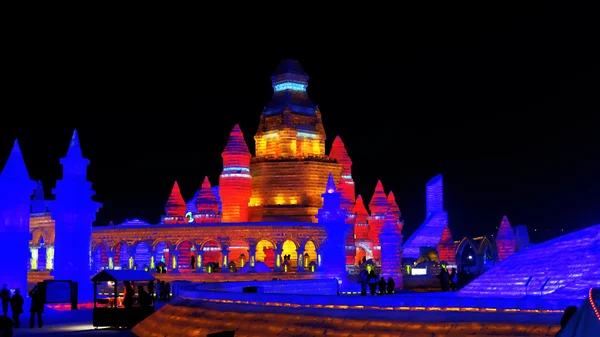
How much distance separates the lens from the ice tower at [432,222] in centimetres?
8144

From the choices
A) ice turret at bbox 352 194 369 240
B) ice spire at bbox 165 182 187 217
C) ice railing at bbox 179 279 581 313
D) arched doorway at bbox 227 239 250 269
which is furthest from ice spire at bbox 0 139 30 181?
ice turret at bbox 352 194 369 240

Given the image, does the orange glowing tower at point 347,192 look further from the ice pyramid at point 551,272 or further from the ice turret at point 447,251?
the ice pyramid at point 551,272

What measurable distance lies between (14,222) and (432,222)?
178 feet

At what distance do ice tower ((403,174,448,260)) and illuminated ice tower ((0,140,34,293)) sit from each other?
156 feet

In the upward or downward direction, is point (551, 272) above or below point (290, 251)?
below

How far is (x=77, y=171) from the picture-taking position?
40.5m

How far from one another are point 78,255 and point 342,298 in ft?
84.5

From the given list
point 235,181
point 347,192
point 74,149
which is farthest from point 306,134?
point 74,149

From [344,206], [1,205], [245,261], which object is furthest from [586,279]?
[344,206]

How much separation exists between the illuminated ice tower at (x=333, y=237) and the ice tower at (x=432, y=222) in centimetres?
2809

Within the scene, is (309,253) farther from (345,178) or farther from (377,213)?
(345,178)

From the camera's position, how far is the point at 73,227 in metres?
39.6

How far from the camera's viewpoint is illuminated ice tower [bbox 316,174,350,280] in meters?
50.9

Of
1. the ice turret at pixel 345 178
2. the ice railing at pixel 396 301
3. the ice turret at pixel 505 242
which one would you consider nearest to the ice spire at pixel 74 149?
the ice railing at pixel 396 301
